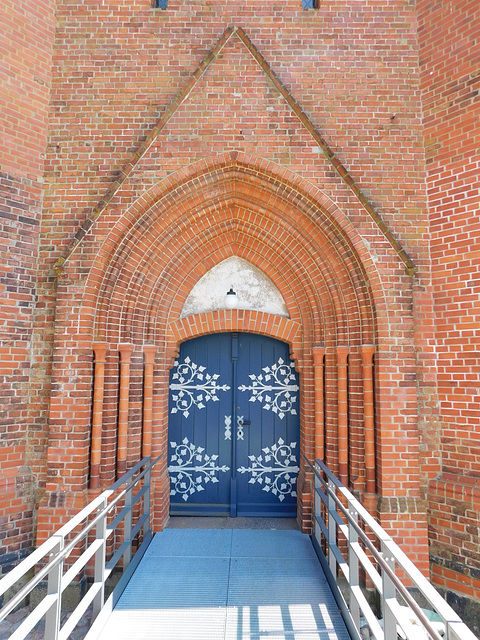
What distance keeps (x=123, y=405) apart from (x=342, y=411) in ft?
7.97

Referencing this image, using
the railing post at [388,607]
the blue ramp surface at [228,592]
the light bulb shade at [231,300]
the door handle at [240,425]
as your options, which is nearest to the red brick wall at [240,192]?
the light bulb shade at [231,300]

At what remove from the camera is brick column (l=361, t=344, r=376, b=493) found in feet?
13.0

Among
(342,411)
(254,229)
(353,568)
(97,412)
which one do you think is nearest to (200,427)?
(97,412)

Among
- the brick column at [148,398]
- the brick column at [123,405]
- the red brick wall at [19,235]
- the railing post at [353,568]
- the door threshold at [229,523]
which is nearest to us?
the railing post at [353,568]

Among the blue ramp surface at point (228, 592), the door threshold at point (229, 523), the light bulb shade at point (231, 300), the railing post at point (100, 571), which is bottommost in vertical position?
the blue ramp surface at point (228, 592)

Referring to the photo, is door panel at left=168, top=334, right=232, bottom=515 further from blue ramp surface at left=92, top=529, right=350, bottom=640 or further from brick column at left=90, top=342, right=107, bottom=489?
brick column at left=90, top=342, right=107, bottom=489

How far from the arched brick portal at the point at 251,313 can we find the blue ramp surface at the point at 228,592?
556 millimetres

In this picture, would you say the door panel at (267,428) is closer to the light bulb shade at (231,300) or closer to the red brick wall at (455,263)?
the light bulb shade at (231,300)

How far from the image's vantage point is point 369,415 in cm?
402

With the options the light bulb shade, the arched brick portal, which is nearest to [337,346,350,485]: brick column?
the arched brick portal

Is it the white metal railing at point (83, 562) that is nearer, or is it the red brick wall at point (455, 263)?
the white metal railing at point (83, 562)

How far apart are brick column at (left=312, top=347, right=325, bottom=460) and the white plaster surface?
688mm

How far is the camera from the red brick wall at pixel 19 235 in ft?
13.0

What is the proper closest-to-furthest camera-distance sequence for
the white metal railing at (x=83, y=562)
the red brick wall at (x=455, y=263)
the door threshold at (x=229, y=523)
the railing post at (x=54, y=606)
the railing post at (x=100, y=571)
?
the white metal railing at (x=83, y=562) → the railing post at (x=54, y=606) → the railing post at (x=100, y=571) → the red brick wall at (x=455, y=263) → the door threshold at (x=229, y=523)
